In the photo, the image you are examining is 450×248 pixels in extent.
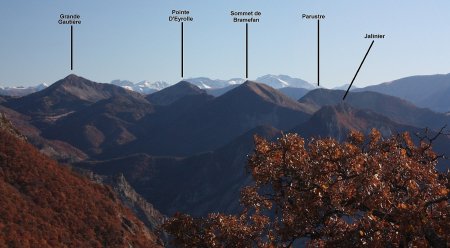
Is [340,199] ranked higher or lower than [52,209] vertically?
higher

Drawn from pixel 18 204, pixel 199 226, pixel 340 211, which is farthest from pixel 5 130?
pixel 340 211

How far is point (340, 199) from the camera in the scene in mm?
12531

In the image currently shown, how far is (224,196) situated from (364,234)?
179 metres

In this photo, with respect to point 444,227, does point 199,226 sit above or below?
below

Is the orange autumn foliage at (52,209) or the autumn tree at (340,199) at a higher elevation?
the autumn tree at (340,199)

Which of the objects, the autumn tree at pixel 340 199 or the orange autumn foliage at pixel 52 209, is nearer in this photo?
the autumn tree at pixel 340 199

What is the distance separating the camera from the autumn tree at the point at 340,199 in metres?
10.5

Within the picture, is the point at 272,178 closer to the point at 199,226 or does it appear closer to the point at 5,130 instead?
the point at 199,226

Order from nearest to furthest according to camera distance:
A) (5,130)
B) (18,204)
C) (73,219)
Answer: (18,204), (73,219), (5,130)

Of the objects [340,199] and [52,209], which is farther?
[52,209]

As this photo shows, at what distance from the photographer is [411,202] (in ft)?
36.9

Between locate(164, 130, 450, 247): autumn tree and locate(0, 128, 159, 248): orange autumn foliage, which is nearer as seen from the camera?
locate(164, 130, 450, 247): autumn tree

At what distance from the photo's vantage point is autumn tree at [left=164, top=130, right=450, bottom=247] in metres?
10.5

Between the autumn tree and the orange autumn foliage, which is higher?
the autumn tree
